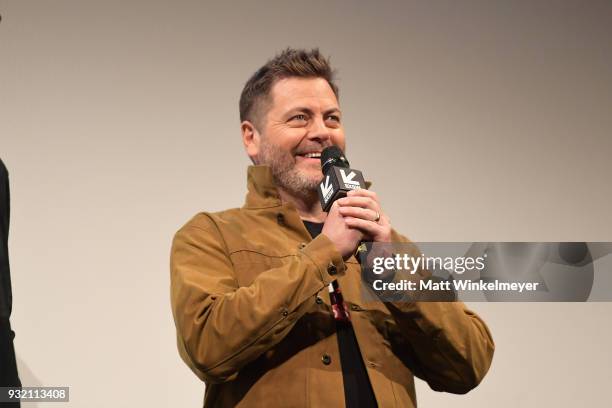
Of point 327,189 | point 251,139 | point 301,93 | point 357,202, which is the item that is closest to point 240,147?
point 251,139

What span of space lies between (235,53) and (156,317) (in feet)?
3.23

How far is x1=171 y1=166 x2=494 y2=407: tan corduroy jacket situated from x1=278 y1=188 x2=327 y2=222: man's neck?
0.26 feet

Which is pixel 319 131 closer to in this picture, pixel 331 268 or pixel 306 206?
pixel 306 206

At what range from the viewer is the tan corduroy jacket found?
5.37 feet

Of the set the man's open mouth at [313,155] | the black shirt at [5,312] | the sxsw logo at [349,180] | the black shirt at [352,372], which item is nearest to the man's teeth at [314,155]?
the man's open mouth at [313,155]

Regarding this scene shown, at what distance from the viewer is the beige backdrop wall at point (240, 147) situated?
99.3 inches

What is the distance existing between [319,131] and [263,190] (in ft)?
0.66

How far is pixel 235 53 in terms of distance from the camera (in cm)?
294

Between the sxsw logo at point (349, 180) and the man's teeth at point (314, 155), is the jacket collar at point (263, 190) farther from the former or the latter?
the sxsw logo at point (349, 180)

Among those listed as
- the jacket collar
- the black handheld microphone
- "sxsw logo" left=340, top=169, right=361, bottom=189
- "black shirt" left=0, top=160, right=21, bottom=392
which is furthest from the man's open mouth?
"black shirt" left=0, top=160, right=21, bottom=392

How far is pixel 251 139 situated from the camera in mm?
2203

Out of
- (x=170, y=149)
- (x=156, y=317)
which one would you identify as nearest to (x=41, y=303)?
(x=156, y=317)

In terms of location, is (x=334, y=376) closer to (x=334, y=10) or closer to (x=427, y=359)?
(x=427, y=359)

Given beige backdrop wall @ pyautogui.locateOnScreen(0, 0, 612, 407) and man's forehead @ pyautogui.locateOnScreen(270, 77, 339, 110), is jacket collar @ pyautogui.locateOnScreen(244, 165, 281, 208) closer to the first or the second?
man's forehead @ pyautogui.locateOnScreen(270, 77, 339, 110)
